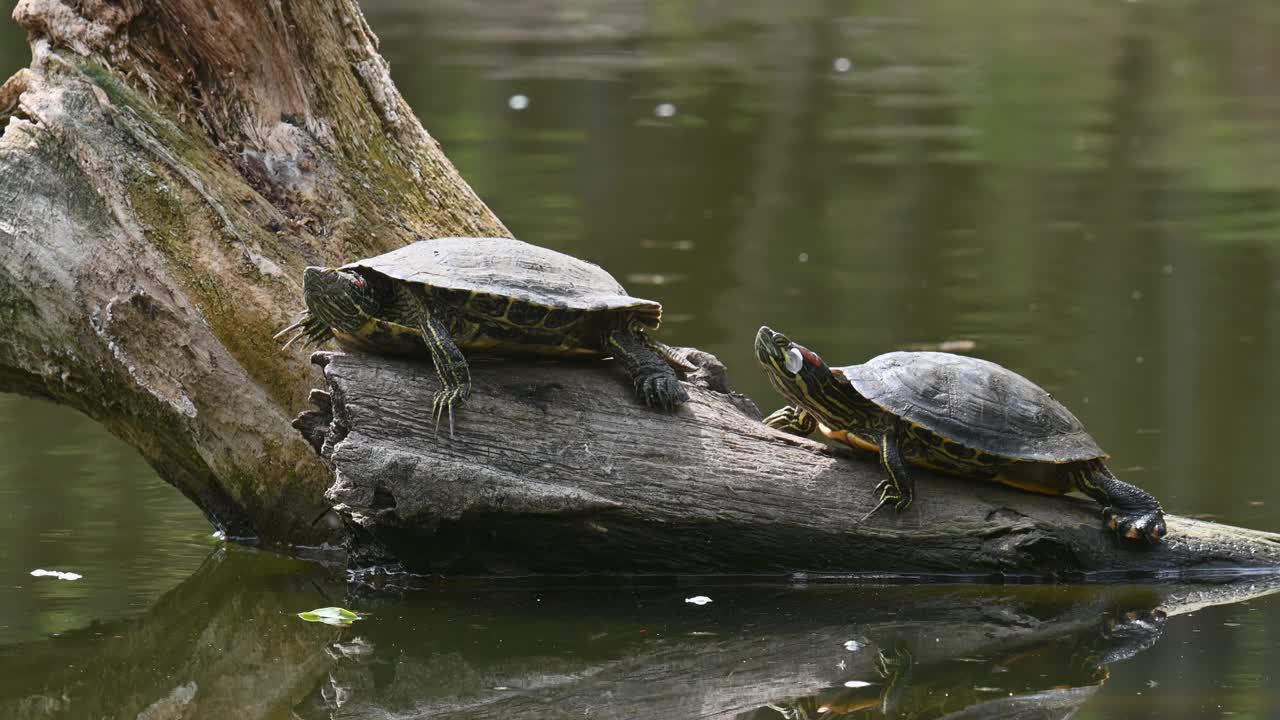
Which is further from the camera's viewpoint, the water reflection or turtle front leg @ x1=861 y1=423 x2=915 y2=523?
turtle front leg @ x1=861 y1=423 x2=915 y2=523

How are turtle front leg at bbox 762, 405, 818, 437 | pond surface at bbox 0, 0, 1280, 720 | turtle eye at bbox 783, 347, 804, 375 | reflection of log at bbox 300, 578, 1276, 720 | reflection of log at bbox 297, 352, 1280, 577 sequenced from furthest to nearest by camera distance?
turtle front leg at bbox 762, 405, 818, 437 → turtle eye at bbox 783, 347, 804, 375 → reflection of log at bbox 297, 352, 1280, 577 → pond surface at bbox 0, 0, 1280, 720 → reflection of log at bbox 300, 578, 1276, 720

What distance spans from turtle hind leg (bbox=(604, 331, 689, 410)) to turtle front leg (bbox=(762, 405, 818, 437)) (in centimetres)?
49

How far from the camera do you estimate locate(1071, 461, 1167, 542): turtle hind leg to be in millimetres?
4812

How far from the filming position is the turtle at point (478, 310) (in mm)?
4648

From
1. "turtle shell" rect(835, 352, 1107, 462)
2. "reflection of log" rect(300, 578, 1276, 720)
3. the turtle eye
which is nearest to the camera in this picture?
"reflection of log" rect(300, 578, 1276, 720)

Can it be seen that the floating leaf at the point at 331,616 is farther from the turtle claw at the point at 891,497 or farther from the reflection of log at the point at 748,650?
the turtle claw at the point at 891,497

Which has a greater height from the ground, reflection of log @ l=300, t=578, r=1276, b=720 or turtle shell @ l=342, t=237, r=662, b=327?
turtle shell @ l=342, t=237, r=662, b=327

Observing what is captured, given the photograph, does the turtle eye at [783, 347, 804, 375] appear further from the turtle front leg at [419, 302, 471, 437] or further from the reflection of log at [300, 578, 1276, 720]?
the turtle front leg at [419, 302, 471, 437]

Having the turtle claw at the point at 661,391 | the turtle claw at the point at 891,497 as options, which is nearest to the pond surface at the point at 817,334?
the turtle claw at the point at 891,497

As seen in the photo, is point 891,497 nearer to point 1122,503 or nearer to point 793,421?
point 793,421

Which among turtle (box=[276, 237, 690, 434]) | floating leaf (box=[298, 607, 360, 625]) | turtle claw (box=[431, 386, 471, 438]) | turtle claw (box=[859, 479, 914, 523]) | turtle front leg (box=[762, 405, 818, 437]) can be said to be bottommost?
floating leaf (box=[298, 607, 360, 625])

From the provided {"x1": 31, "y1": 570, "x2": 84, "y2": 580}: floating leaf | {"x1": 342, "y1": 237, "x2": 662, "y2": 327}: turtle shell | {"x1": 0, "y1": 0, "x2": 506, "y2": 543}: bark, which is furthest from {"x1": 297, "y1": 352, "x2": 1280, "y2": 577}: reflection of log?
{"x1": 31, "y1": 570, "x2": 84, "y2": 580}: floating leaf

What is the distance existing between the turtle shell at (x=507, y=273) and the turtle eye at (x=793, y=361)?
42 centimetres

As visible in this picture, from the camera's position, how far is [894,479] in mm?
4762
